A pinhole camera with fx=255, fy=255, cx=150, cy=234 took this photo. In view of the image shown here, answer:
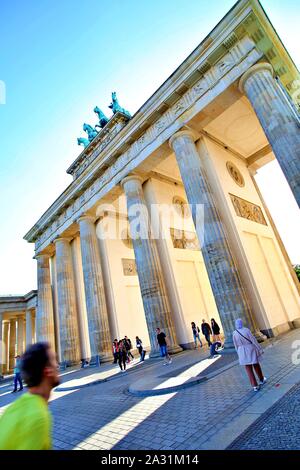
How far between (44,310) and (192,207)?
16270 millimetres

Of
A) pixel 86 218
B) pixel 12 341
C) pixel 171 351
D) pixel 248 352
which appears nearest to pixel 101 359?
pixel 171 351

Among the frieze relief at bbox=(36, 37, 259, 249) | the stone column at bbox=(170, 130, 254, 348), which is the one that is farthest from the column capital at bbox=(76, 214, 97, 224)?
the stone column at bbox=(170, 130, 254, 348)

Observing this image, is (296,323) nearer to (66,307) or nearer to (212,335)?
(212,335)

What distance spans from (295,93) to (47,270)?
2193cm

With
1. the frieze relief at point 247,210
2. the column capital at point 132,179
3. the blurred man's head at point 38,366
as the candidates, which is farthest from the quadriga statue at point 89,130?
the blurred man's head at point 38,366

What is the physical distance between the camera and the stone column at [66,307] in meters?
18.2

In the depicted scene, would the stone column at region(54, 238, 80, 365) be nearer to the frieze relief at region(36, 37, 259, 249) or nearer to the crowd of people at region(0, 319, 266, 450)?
the frieze relief at region(36, 37, 259, 249)

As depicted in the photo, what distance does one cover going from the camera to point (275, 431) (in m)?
2.91

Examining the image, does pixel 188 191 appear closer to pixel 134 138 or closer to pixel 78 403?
pixel 134 138

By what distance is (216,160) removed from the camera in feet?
44.1

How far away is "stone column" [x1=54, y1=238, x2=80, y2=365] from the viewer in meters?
18.2

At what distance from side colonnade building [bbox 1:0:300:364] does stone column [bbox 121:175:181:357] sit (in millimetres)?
56

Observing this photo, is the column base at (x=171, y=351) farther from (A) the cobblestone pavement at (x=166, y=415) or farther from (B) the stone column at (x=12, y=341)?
(B) the stone column at (x=12, y=341)
